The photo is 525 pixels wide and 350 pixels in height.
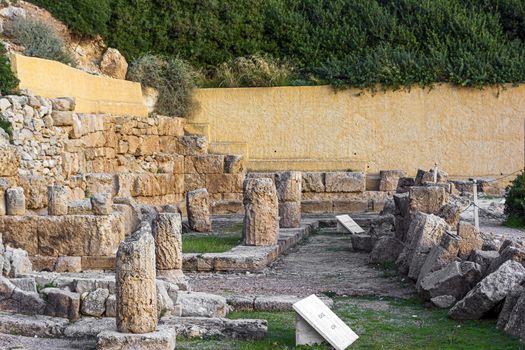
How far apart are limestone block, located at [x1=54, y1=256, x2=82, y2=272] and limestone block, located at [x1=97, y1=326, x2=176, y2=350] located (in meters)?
5.07

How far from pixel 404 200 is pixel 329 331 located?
7.72 m

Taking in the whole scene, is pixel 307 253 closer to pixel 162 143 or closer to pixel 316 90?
pixel 162 143

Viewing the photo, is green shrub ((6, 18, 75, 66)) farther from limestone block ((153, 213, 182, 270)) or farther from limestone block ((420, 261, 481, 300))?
limestone block ((420, 261, 481, 300))

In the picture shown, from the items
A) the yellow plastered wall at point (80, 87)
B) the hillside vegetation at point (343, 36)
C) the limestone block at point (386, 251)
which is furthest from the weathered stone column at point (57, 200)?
the hillside vegetation at point (343, 36)

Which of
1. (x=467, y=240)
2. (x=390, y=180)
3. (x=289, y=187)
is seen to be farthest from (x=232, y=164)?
(x=467, y=240)

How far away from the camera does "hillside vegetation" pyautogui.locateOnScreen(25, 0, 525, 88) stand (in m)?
27.8

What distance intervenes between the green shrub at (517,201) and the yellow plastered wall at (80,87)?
835 centimetres

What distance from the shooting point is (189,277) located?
601 inches

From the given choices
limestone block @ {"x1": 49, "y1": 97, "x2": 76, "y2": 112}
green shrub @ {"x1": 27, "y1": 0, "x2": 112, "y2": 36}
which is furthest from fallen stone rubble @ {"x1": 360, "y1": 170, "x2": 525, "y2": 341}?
green shrub @ {"x1": 27, "y1": 0, "x2": 112, "y2": 36}

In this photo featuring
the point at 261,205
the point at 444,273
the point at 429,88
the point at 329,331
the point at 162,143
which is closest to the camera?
the point at 329,331

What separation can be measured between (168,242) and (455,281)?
12.6 ft

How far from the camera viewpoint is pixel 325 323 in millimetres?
10328

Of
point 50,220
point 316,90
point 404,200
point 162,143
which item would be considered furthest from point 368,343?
point 316,90

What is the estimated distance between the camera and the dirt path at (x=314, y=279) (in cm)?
1387
